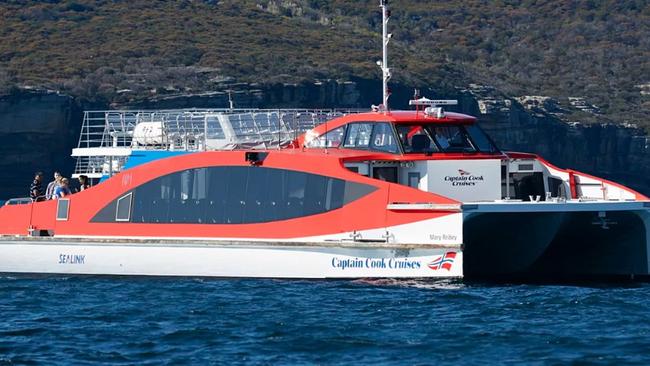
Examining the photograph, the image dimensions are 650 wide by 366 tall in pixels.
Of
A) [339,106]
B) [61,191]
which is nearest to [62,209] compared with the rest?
[61,191]

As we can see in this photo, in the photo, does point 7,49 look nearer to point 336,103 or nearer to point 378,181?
point 336,103

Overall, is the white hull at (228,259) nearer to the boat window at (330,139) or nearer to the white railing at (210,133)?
the boat window at (330,139)

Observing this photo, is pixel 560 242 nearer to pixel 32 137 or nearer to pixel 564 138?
pixel 32 137

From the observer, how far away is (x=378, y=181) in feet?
74.7

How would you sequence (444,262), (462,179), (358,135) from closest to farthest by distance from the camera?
1. (444,262)
2. (462,179)
3. (358,135)

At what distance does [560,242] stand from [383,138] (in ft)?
10.8

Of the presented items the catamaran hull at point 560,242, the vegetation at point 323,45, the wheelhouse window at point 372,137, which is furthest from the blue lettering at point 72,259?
the vegetation at point 323,45

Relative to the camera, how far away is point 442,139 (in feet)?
79.4

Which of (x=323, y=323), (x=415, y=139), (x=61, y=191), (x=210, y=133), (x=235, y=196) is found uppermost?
(x=210, y=133)

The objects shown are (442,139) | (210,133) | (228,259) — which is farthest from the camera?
(210,133)

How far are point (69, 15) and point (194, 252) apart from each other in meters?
48.4

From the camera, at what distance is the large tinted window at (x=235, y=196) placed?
2334cm

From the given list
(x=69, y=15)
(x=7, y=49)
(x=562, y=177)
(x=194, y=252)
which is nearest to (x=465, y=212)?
(x=562, y=177)

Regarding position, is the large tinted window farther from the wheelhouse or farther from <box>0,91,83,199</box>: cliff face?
<box>0,91,83,199</box>: cliff face
